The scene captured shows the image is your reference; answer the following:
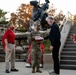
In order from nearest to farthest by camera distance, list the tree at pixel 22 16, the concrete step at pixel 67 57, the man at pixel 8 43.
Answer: the man at pixel 8 43
the concrete step at pixel 67 57
the tree at pixel 22 16

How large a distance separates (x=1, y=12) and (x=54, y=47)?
44451 mm

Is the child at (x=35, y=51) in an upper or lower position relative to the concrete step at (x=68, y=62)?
upper

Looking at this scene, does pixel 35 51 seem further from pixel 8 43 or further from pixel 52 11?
pixel 52 11

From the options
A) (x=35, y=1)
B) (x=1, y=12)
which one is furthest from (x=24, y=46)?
(x=1, y=12)

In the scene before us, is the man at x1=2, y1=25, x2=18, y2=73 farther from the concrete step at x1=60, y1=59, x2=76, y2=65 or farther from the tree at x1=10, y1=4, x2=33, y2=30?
the tree at x1=10, y1=4, x2=33, y2=30

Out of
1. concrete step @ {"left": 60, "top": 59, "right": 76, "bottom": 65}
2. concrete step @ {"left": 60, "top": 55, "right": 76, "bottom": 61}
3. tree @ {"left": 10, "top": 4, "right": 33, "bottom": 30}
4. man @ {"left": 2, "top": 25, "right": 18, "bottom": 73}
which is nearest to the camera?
man @ {"left": 2, "top": 25, "right": 18, "bottom": 73}

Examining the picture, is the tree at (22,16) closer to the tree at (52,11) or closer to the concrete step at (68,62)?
the tree at (52,11)

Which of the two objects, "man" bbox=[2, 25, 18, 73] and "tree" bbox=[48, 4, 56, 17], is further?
"tree" bbox=[48, 4, 56, 17]

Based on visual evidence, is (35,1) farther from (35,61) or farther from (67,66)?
(35,61)

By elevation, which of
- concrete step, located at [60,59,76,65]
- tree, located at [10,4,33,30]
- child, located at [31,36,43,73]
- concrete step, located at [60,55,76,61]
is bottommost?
concrete step, located at [60,59,76,65]

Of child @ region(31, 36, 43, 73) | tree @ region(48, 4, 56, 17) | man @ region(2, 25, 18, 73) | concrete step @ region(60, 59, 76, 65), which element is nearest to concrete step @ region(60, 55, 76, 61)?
concrete step @ region(60, 59, 76, 65)

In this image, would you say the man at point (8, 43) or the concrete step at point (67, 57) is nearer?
the man at point (8, 43)

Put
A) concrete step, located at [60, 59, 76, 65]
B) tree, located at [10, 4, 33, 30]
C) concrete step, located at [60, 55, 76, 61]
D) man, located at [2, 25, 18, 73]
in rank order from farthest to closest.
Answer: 1. tree, located at [10, 4, 33, 30]
2. concrete step, located at [60, 55, 76, 61]
3. concrete step, located at [60, 59, 76, 65]
4. man, located at [2, 25, 18, 73]

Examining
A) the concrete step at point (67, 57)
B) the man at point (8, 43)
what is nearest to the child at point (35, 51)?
the man at point (8, 43)
